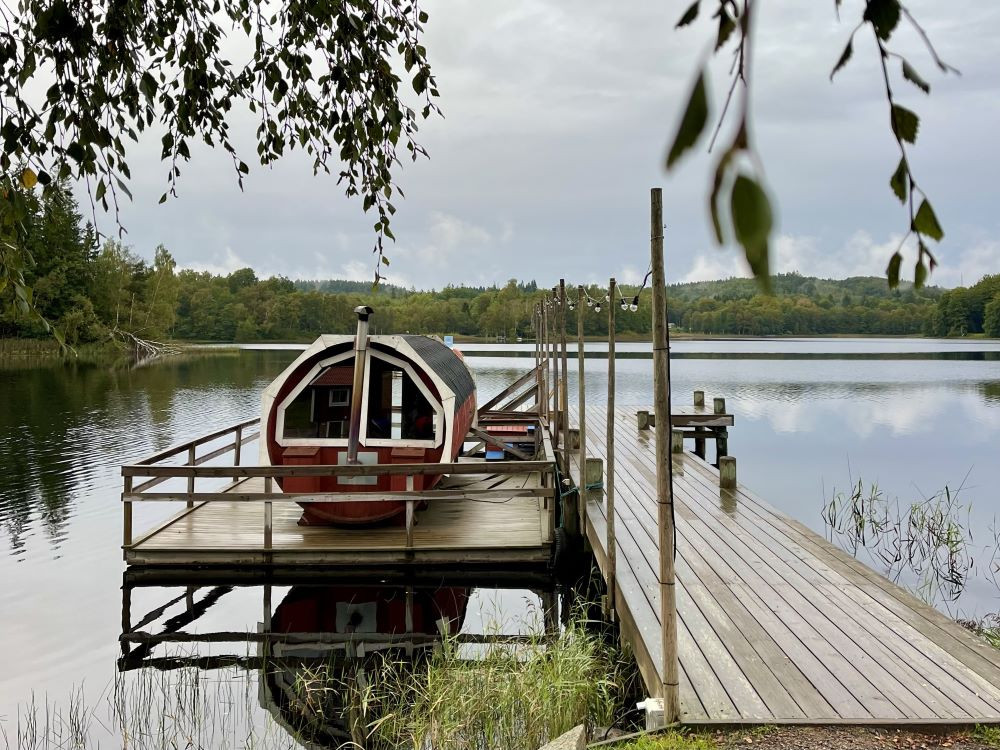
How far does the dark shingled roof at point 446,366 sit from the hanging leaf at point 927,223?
910 cm

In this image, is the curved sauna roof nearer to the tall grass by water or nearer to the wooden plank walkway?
the wooden plank walkway

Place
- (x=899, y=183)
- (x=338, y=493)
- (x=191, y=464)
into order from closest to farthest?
1. (x=899, y=183)
2. (x=338, y=493)
3. (x=191, y=464)

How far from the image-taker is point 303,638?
8102mm

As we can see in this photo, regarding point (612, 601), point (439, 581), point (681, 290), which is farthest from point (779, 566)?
point (681, 290)

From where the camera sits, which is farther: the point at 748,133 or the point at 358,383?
the point at 358,383

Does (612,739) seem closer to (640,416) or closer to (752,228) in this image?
(752,228)

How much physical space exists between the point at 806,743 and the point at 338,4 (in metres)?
4.02

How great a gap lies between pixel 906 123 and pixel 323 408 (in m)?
10.2

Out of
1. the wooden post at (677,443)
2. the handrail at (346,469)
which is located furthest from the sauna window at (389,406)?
the wooden post at (677,443)

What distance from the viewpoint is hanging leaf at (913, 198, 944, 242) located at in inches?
33.7

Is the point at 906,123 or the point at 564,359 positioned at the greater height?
the point at 906,123

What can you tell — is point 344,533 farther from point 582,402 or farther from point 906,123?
point 906,123

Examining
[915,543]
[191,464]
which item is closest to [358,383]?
[191,464]

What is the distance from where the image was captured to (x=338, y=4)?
3.43 m
